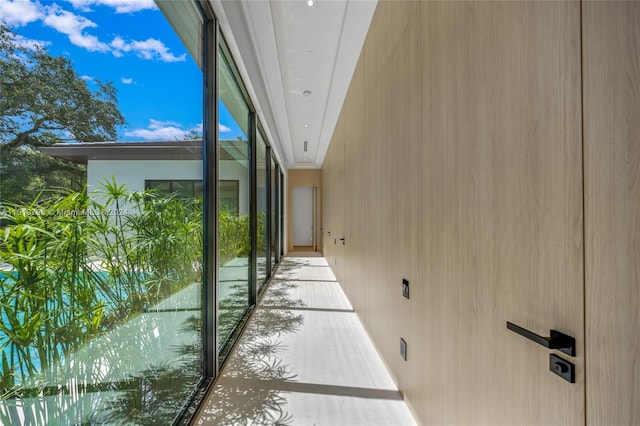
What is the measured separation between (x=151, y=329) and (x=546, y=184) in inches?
66.4

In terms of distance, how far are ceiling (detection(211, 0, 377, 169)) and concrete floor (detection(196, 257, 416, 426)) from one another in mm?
2742

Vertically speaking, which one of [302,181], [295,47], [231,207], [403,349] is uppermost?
[295,47]

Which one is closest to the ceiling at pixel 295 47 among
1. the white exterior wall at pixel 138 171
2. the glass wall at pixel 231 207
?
the glass wall at pixel 231 207

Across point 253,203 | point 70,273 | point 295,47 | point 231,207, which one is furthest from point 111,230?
point 295,47

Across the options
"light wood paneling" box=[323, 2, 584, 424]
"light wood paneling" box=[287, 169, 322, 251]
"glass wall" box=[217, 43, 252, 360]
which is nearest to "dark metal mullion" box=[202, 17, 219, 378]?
"glass wall" box=[217, 43, 252, 360]

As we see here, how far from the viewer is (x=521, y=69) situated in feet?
3.04

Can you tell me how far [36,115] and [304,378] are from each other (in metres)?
2.30

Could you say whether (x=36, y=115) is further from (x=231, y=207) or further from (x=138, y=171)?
(x=231, y=207)

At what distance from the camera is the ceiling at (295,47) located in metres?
2.63

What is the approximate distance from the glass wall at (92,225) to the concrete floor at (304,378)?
1.69ft

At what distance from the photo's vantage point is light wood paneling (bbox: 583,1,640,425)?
625 millimetres

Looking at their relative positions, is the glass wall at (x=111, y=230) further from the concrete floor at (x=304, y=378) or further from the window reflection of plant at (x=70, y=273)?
the concrete floor at (x=304, y=378)

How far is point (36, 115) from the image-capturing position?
30.9 inches

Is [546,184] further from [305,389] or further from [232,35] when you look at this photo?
[232,35]
